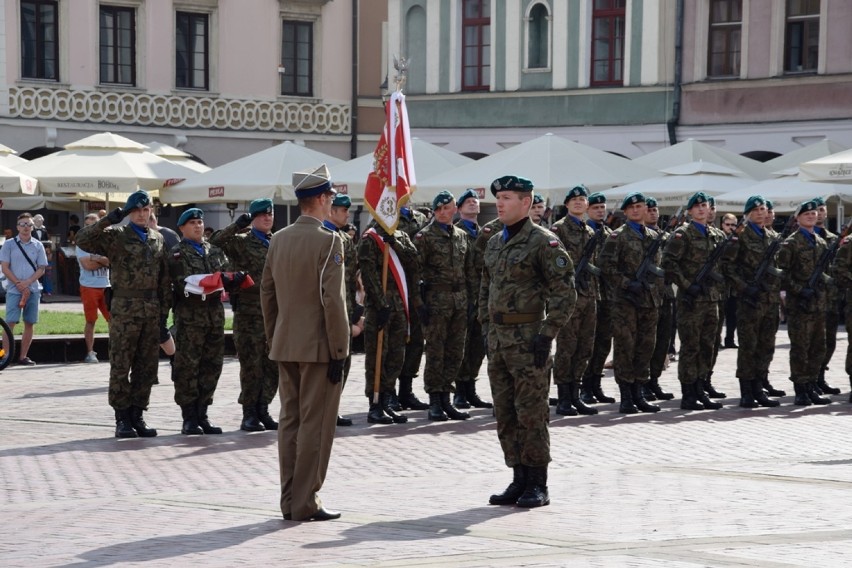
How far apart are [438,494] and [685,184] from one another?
52.9 ft

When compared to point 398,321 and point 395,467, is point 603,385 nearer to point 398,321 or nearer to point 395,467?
point 398,321

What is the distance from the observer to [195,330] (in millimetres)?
13578

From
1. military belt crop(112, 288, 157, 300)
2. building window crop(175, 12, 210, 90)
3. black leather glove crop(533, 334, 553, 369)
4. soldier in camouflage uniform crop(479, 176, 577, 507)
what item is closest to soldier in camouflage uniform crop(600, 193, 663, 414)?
military belt crop(112, 288, 157, 300)

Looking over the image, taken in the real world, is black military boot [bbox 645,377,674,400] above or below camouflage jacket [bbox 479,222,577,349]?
below

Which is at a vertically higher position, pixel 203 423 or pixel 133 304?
pixel 133 304

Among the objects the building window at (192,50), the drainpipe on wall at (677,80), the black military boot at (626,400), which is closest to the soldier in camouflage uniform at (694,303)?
the black military boot at (626,400)

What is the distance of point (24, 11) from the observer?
38500 mm

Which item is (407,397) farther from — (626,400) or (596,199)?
(596,199)

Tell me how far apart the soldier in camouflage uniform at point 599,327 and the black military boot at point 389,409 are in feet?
6.49

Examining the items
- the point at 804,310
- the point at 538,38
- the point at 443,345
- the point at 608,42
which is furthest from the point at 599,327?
the point at 538,38

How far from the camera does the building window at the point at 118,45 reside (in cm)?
3962

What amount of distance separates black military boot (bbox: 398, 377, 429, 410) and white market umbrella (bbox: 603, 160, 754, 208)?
10.4m

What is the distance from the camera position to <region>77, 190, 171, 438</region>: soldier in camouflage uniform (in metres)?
13.3

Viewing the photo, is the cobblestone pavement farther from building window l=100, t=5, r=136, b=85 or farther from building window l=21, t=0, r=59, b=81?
building window l=100, t=5, r=136, b=85
